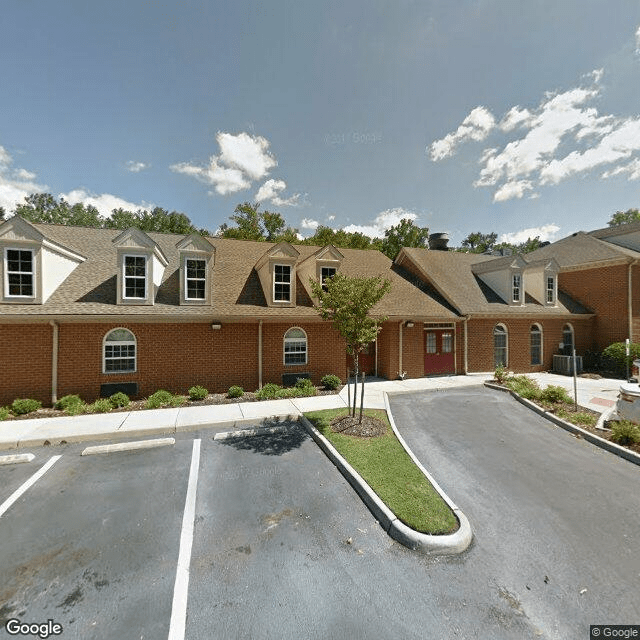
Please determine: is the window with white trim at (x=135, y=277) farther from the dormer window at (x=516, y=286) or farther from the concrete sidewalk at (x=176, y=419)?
the dormer window at (x=516, y=286)

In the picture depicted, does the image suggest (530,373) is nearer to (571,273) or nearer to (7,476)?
(571,273)

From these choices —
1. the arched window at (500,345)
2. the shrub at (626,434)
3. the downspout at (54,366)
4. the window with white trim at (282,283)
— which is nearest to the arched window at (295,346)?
the window with white trim at (282,283)

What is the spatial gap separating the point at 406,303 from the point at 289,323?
6.83 m

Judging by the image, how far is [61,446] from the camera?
7727mm

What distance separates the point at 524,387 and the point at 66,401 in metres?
17.1

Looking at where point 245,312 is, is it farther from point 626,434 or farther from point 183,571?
point 626,434

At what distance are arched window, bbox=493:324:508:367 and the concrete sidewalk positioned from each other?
414 centimetres

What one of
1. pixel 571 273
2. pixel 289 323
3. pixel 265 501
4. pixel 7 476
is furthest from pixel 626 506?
pixel 571 273

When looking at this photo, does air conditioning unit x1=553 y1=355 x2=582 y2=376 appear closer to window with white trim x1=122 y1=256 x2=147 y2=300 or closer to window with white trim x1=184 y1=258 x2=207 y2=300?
window with white trim x1=184 y1=258 x2=207 y2=300

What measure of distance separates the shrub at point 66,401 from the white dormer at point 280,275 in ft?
25.0

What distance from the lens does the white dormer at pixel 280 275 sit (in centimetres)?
1329

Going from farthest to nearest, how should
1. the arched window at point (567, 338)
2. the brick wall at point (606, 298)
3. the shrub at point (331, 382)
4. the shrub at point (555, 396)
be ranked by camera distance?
the arched window at point (567, 338) < the brick wall at point (606, 298) < the shrub at point (331, 382) < the shrub at point (555, 396)

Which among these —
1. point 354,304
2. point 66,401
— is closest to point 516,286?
point 354,304

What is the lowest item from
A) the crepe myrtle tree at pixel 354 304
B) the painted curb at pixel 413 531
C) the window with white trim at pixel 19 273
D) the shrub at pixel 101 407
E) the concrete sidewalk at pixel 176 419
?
the painted curb at pixel 413 531
